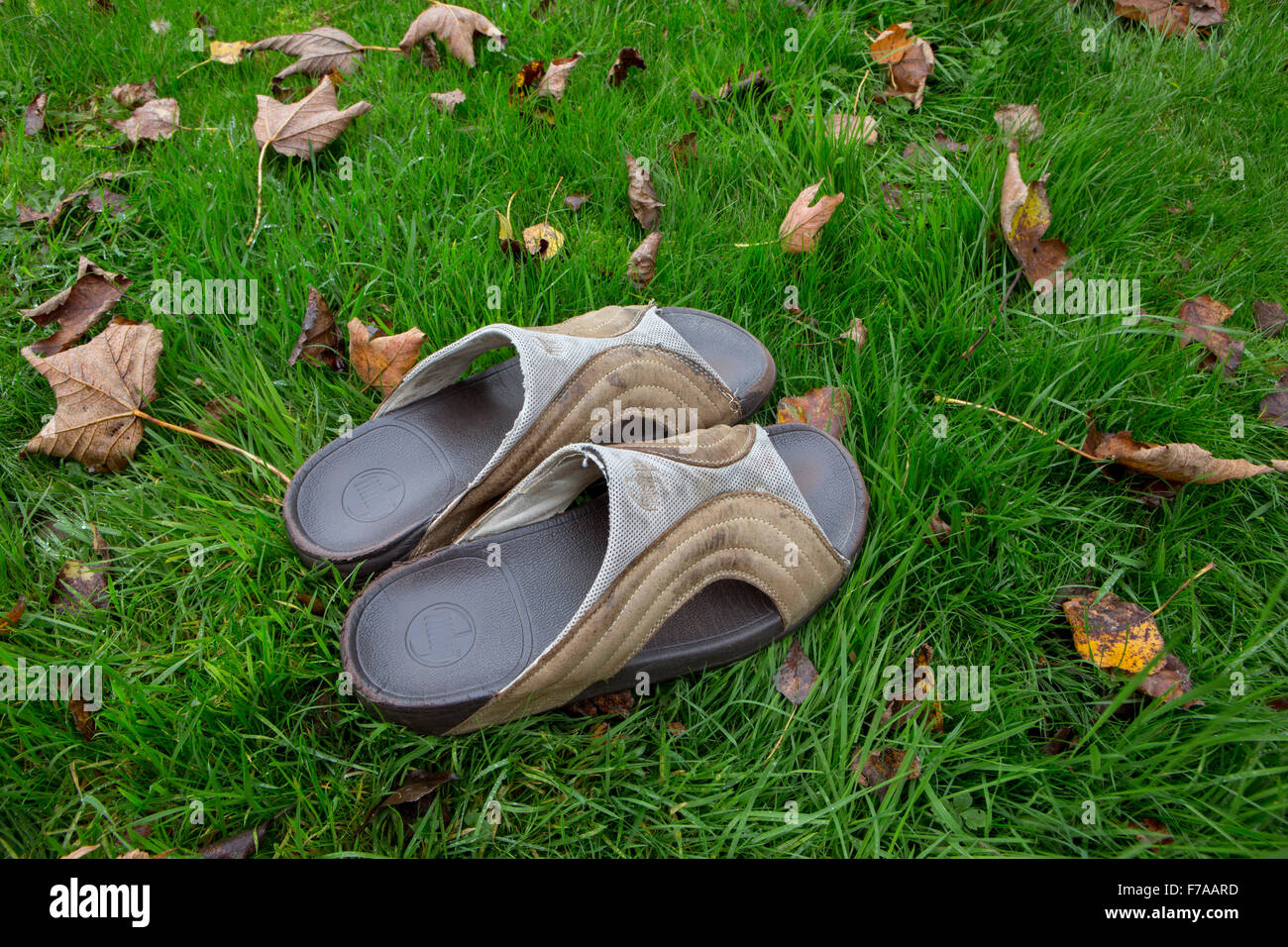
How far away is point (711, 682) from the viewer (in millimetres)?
1860

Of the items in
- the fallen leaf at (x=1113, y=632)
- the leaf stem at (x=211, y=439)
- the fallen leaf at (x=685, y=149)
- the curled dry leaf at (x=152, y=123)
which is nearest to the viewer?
the fallen leaf at (x=1113, y=632)

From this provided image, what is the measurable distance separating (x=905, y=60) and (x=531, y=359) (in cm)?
207

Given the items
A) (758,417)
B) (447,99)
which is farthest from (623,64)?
(758,417)

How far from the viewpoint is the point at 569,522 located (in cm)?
200

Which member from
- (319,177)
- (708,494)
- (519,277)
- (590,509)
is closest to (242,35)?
(319,177)

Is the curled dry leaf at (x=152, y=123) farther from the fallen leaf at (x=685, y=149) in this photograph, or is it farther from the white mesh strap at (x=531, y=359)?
the fallen leaf at (x=685, y=149)

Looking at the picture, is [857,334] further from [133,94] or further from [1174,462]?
[133,94]

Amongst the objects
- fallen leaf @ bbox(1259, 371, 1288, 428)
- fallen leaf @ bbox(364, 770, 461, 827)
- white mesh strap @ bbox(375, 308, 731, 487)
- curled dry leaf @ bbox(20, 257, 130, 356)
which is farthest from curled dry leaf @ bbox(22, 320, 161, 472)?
fallen leaf @ bbox(1259, 371, 1288, 428)

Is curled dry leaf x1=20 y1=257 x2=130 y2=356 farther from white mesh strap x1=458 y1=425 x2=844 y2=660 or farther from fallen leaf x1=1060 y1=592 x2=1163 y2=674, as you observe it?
fallen leaf x1=1060 y1=592 x2=1163 y2=674

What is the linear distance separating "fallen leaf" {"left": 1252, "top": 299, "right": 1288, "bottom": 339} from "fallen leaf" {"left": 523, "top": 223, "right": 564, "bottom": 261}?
217 centimetres

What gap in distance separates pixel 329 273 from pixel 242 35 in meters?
1.50

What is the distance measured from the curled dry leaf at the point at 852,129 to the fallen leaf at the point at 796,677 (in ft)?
5.63

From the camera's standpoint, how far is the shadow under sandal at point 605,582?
1686 millimetres

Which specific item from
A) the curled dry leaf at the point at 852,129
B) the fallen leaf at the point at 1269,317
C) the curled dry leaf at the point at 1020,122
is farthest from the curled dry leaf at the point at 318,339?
the fallen leaf at the point at 1269,317
